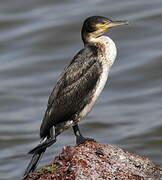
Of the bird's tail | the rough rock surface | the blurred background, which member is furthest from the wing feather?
the blurred background

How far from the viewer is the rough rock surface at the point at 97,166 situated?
7629mm

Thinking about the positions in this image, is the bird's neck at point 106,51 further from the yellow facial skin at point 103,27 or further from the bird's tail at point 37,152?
the bird's tail at point 37,152

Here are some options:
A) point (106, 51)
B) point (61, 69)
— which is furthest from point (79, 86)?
point (61, 69)

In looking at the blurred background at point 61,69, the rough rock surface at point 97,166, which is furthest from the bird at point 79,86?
the blurred background at point 61,69

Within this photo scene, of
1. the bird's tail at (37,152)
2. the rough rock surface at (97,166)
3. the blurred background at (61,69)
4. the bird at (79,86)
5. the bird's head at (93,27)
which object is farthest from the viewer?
the blurred background at (61,69)

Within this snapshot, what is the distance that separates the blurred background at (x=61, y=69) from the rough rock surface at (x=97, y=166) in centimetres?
683

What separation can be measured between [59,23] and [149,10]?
97.8 inches

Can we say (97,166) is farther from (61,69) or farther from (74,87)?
(61,69)

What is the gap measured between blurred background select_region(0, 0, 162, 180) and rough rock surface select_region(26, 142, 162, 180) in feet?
22.4

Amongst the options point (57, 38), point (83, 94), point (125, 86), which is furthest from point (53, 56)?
point (83, 94)

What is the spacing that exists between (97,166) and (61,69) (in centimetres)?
1129

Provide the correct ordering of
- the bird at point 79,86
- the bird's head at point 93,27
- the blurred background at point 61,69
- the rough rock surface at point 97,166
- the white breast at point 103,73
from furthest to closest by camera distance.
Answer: the blurred background at point 61,69 → the bird's head at point 93,27 → the white breast at point 103,73 → the bird at point 79,86 → the rough rock surface at point 97,166

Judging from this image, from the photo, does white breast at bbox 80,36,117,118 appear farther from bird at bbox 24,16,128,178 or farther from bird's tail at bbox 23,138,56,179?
bird's tail at bbox 23,138,56,179

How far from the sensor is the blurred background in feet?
53.5
